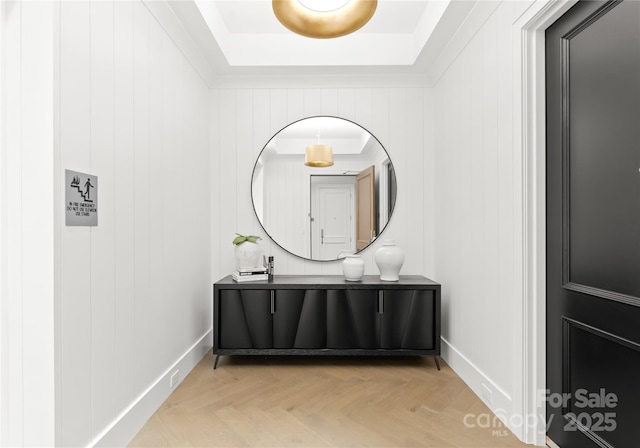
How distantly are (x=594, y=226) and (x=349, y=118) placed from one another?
2.29 m

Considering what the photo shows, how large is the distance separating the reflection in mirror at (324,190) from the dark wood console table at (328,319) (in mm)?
607

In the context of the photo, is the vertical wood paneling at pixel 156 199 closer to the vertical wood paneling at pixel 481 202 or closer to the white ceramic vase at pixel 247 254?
the white ceramic vase at pixel 247 254

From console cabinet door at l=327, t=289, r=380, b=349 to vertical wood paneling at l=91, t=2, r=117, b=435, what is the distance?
1577 millimetres

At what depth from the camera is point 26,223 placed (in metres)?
1.40

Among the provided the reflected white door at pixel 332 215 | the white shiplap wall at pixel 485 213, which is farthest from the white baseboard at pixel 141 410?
the white shiplap wall at pixel 485 213

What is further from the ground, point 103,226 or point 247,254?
point 103,226

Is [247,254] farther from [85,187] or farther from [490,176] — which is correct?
[490,176]

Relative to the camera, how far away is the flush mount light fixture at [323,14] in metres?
1.80

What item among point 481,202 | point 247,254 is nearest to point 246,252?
point 247,254

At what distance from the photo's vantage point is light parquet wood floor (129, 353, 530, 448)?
1.95 meters

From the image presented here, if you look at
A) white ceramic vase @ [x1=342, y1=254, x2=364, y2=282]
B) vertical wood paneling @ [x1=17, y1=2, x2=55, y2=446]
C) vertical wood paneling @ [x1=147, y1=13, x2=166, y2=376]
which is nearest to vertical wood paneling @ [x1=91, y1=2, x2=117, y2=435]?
vertical wood paneling @ [x1=17, y1=2, x2=55, y2=446]

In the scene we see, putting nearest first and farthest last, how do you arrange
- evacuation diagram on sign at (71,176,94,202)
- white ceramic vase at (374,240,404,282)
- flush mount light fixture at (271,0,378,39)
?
evacuation diagram on sign at (71,176,94,202)
flush mount light fixture at (271,0,378,39)
white ceramic vase at (374,240,404,282)

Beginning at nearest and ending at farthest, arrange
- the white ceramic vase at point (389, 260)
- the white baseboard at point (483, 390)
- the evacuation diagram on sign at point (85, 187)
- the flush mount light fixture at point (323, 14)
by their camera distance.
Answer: the evacuation diagram on sign at point (85, 187) < the flush mount light fixture at point (323, 14) < the white baseboard at point (483, 390) < the white ceramic vase at point (389, 260)

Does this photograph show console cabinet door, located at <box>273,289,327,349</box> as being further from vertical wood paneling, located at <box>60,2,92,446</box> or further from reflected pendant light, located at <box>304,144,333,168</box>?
vertical wood paneling, located at <box>60,2,92,446</box>
